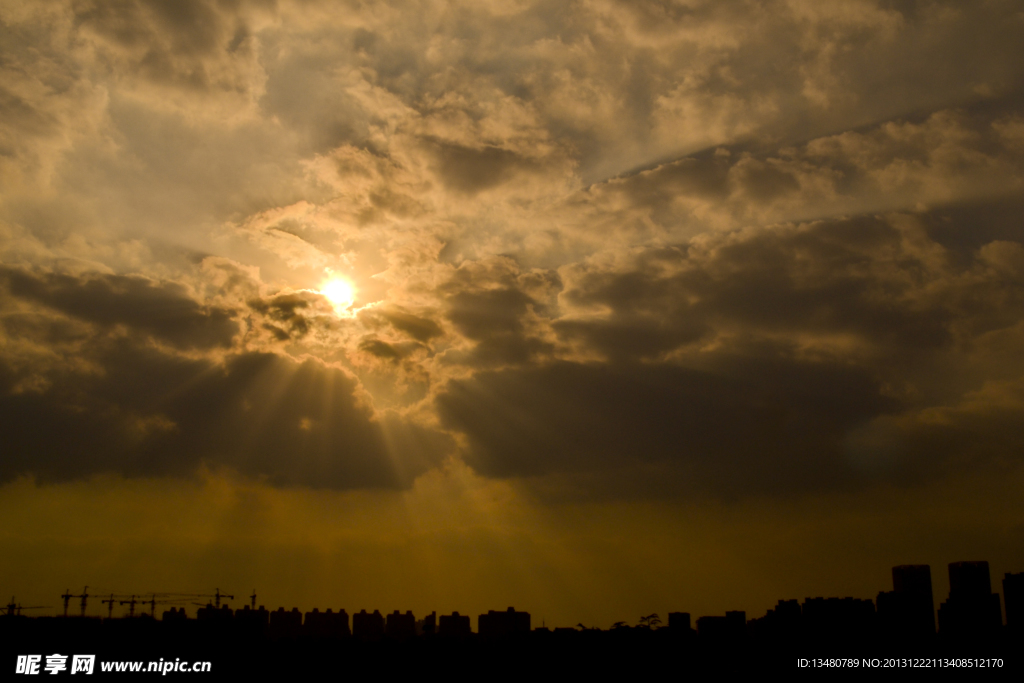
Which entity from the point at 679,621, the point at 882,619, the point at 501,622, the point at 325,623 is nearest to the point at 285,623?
the point at 325,623

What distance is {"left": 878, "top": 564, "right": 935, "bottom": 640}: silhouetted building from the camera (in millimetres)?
121875

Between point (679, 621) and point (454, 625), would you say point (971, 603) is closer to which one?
point (679, 621)

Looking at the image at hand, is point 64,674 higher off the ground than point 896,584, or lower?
lower

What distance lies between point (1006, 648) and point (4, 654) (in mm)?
135353

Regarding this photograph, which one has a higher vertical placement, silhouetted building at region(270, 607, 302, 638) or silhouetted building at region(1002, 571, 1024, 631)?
silhouetted building at region(1002, 571, 1024, 631)

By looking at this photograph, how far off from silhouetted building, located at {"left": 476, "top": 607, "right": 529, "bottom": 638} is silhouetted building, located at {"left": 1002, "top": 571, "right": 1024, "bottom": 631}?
3828 inches

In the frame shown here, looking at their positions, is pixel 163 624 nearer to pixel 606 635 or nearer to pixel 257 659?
pixel 257 659

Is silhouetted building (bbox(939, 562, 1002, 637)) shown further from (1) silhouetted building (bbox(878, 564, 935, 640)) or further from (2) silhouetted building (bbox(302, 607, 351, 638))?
(2) silhouetted building (bbox(302, 607, 351, 638))

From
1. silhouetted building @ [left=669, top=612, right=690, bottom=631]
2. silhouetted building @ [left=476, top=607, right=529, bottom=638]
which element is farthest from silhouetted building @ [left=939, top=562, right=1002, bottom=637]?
silhouetted building @ [left=476, top=607, right=529, bottom=638]

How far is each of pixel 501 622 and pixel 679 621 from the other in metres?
44.7

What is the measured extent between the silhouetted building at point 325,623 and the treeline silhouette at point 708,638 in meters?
36.6

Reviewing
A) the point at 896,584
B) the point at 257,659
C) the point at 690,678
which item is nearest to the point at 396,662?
the point at 257,659

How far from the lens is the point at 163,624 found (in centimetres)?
12812

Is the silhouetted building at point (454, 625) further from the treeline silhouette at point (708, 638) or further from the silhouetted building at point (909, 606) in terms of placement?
the silhouetted building at point (909, 606)
